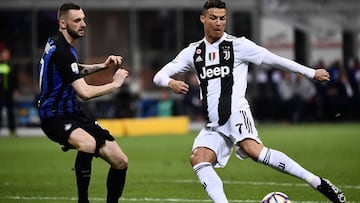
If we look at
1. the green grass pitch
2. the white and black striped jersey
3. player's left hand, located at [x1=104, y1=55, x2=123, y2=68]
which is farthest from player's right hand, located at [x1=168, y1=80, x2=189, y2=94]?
the green grass pitch

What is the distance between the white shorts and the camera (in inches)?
377

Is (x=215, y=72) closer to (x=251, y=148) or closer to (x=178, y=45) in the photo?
(x=251, y=148)

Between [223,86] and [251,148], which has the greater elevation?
[223,86]

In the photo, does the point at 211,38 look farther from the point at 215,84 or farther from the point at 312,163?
the point at 312,163

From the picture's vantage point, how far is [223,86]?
9.67m

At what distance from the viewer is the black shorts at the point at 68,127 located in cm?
973

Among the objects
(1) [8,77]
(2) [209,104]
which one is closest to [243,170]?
(2) [209,104]

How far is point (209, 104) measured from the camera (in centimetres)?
973

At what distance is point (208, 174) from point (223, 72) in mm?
1062

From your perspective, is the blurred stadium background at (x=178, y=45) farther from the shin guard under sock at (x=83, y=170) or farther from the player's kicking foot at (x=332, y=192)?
the player's kicking foot at (x=332, y=192)

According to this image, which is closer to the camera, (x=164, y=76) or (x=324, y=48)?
(x=164, y=76)

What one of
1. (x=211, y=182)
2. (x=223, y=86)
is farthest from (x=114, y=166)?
(x=223, y=86)

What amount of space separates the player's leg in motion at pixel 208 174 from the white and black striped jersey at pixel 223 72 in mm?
339

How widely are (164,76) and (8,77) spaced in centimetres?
1603
